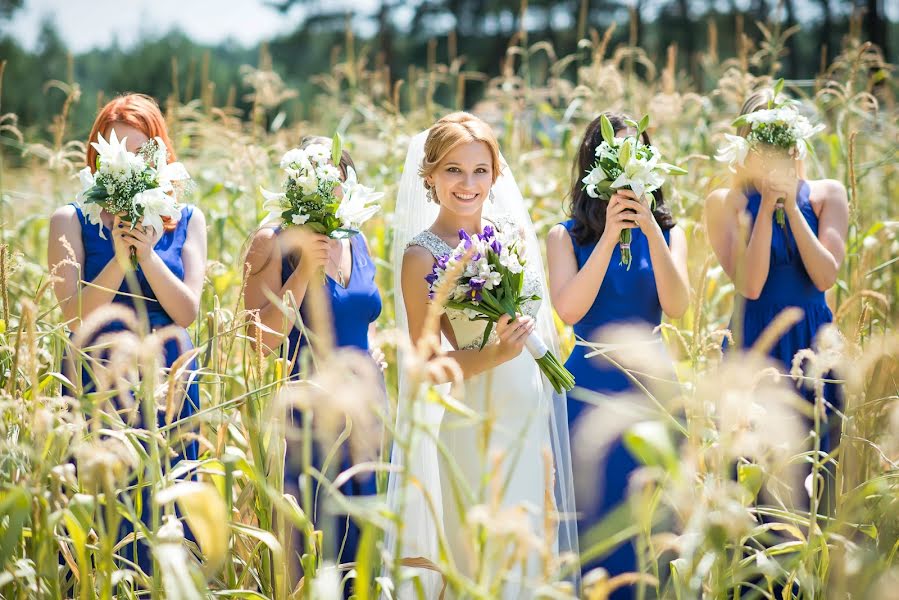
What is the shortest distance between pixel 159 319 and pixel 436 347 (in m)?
1.97

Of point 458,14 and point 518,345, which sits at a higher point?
point 458,14

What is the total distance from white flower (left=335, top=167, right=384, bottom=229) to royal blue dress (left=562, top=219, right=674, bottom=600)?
789 millimetres

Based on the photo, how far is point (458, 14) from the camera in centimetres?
2167

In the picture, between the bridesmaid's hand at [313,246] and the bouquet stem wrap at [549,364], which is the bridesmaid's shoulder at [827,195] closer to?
the bouquet stem wrap at [549,364]

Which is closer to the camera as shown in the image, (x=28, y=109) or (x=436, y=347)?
(x=436, y=347)

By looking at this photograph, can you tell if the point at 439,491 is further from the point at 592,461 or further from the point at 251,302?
the point at 251,302

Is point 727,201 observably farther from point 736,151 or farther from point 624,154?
point 624,154

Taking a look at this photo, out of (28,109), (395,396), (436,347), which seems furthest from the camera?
(28,109)

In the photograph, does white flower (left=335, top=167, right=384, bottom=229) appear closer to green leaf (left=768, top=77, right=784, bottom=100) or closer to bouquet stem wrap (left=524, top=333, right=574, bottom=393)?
bouquet stem wrap (left=524, top=333, right=574, bottom=393)

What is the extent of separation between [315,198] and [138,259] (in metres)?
0.68

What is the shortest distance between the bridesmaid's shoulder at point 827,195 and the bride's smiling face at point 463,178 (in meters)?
1.53

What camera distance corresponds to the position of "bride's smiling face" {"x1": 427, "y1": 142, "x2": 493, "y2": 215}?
9.02ft

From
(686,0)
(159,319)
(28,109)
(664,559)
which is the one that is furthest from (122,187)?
(686,0)

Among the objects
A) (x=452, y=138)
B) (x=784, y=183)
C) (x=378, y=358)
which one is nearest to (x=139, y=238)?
(x=378, y=358)
